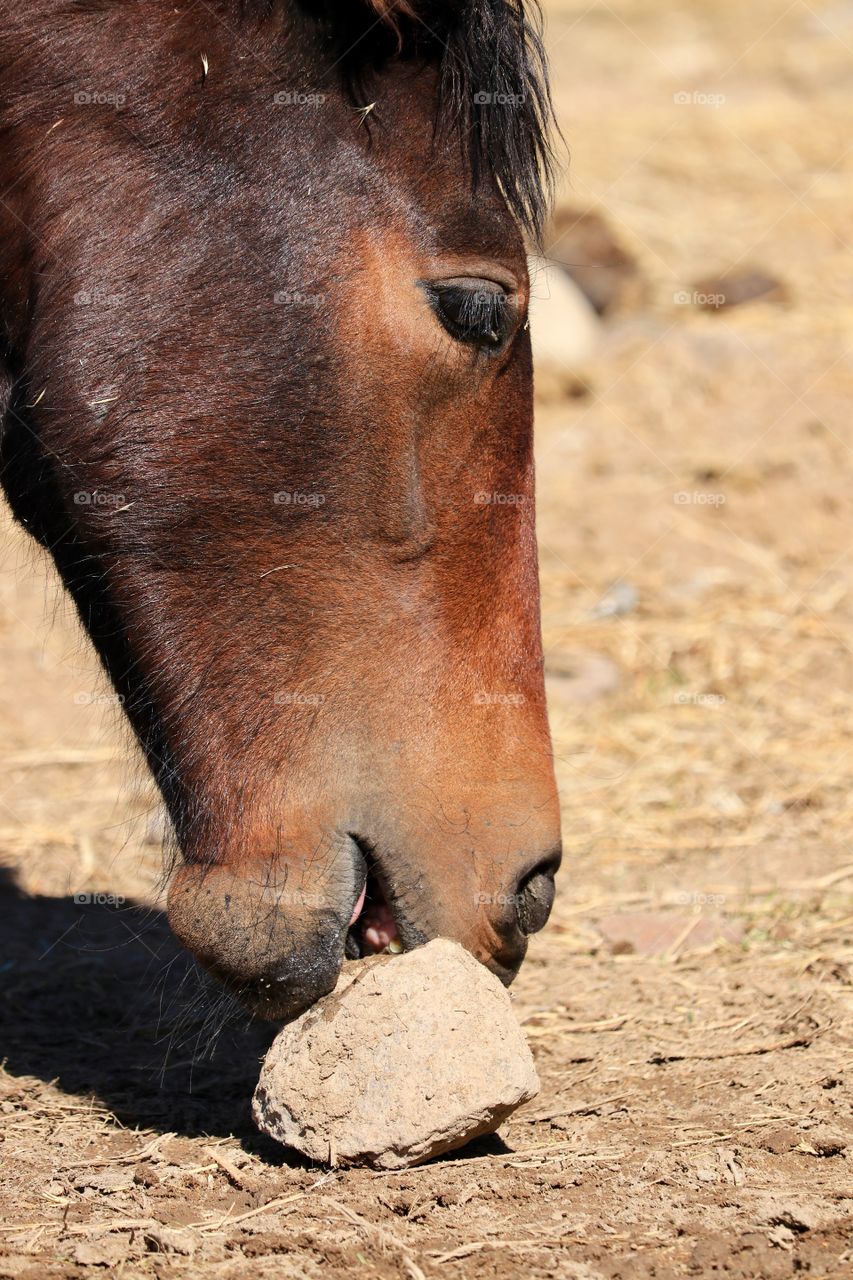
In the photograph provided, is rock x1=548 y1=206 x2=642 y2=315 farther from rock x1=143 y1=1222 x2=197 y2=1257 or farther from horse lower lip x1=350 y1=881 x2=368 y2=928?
rock x1=143 y1=1222 x2=197 y2=1257

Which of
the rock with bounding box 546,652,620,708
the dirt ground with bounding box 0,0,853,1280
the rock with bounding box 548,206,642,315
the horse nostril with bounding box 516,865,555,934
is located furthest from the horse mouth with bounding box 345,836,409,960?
the rock with bounding box 548,206,642,315

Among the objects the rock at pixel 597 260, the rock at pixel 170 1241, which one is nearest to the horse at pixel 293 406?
the rock at pixel 170 1241

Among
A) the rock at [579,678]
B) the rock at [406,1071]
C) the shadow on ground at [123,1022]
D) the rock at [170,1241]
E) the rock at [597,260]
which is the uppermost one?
the rock at [170,1241]

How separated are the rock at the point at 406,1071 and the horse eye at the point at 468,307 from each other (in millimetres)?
1093

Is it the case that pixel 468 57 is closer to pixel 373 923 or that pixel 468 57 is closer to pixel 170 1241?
pixel 373 923

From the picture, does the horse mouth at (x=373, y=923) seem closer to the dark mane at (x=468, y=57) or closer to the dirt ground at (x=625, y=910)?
the dirt ground at (x=625, y=910)

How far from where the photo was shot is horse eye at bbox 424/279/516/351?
2457 mm

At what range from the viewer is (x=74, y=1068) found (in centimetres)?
311

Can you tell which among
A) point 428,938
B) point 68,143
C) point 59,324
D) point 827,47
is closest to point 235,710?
point 428,938

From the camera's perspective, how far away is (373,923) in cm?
265

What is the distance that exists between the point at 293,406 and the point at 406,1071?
1195 mm

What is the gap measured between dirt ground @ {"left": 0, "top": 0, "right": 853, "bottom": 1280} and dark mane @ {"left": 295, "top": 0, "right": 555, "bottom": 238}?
136cm

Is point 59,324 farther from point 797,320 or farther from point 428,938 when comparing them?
point 797,320

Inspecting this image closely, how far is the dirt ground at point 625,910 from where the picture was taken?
2295 millimetres
